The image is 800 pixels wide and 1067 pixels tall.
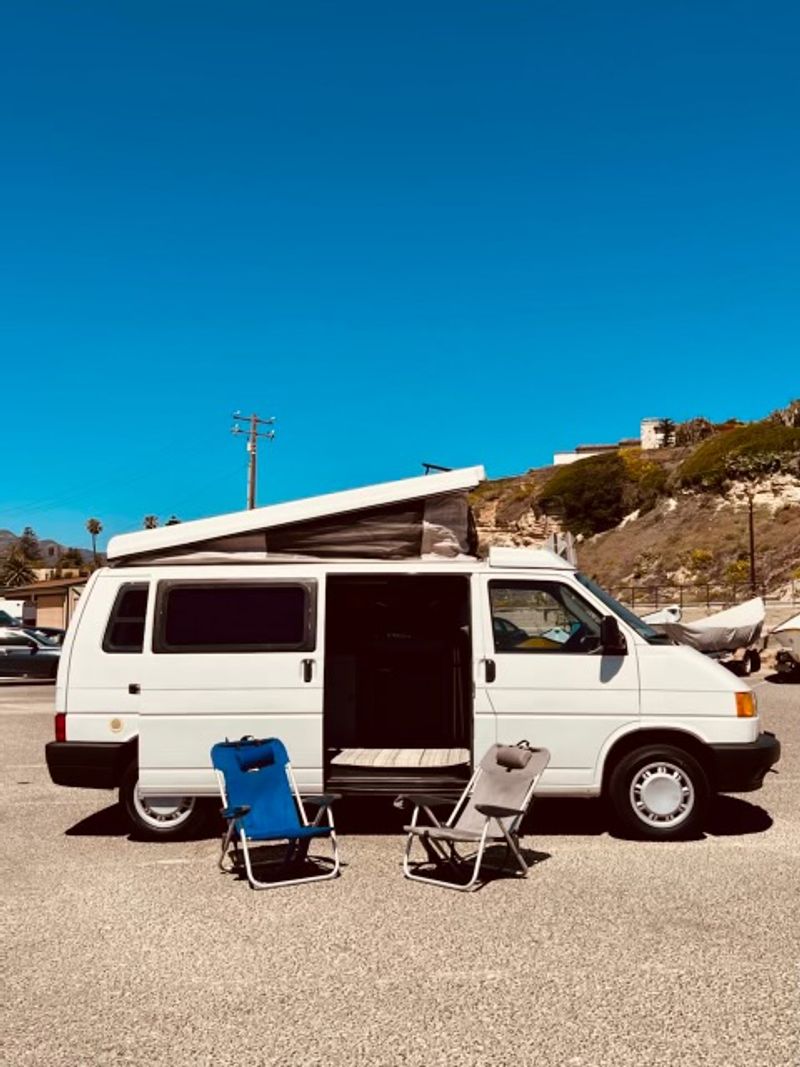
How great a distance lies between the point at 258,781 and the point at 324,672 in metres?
1.06

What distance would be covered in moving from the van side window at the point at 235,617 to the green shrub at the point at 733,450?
2778 inches

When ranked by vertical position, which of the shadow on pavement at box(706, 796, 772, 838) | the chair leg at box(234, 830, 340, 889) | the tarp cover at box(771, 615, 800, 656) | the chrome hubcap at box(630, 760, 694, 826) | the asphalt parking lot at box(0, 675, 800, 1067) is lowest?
the asphalt parking lot at box(0, 675, 800, 1067)

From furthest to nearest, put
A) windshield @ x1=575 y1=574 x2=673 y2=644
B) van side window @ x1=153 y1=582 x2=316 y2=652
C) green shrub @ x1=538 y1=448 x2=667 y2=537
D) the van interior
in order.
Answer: green shrub @ x1=538 y1=448 x2=667 y2=537
the van interior
windshield @ x1=575 y1=574 x2=673 y2=644
van side window @ x1=153 y1=582 x2=316 y2=652

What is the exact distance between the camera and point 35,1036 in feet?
14.2

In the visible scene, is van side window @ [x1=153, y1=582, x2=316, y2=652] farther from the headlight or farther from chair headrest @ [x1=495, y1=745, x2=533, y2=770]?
the headlight

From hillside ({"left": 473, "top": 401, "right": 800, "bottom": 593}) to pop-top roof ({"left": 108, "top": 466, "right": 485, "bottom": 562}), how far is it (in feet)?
→ 149

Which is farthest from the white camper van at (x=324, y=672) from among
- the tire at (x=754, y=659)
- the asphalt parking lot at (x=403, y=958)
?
the tire at (x=754, y=659)

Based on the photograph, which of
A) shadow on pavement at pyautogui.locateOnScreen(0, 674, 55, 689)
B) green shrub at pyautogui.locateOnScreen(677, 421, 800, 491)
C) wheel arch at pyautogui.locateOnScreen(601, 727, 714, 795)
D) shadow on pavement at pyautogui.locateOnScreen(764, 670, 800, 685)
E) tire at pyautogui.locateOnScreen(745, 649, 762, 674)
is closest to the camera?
wheel arch at pyautogui.locateOnScreen(601, 727, 714, 795)

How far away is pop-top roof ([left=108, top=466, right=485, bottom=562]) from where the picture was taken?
7.89m

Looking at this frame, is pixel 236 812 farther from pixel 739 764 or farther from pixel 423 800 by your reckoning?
pixel 739 764

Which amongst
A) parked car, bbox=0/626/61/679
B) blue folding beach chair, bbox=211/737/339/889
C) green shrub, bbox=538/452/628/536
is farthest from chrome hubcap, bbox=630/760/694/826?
green shrub, bbox=538/452/628/536

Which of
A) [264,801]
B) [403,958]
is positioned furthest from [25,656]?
[403,958]

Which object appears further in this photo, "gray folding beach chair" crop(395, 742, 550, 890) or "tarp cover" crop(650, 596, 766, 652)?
"tarp cover" crop(650, 596, 766, 652)

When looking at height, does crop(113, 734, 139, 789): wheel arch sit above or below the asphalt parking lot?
above
